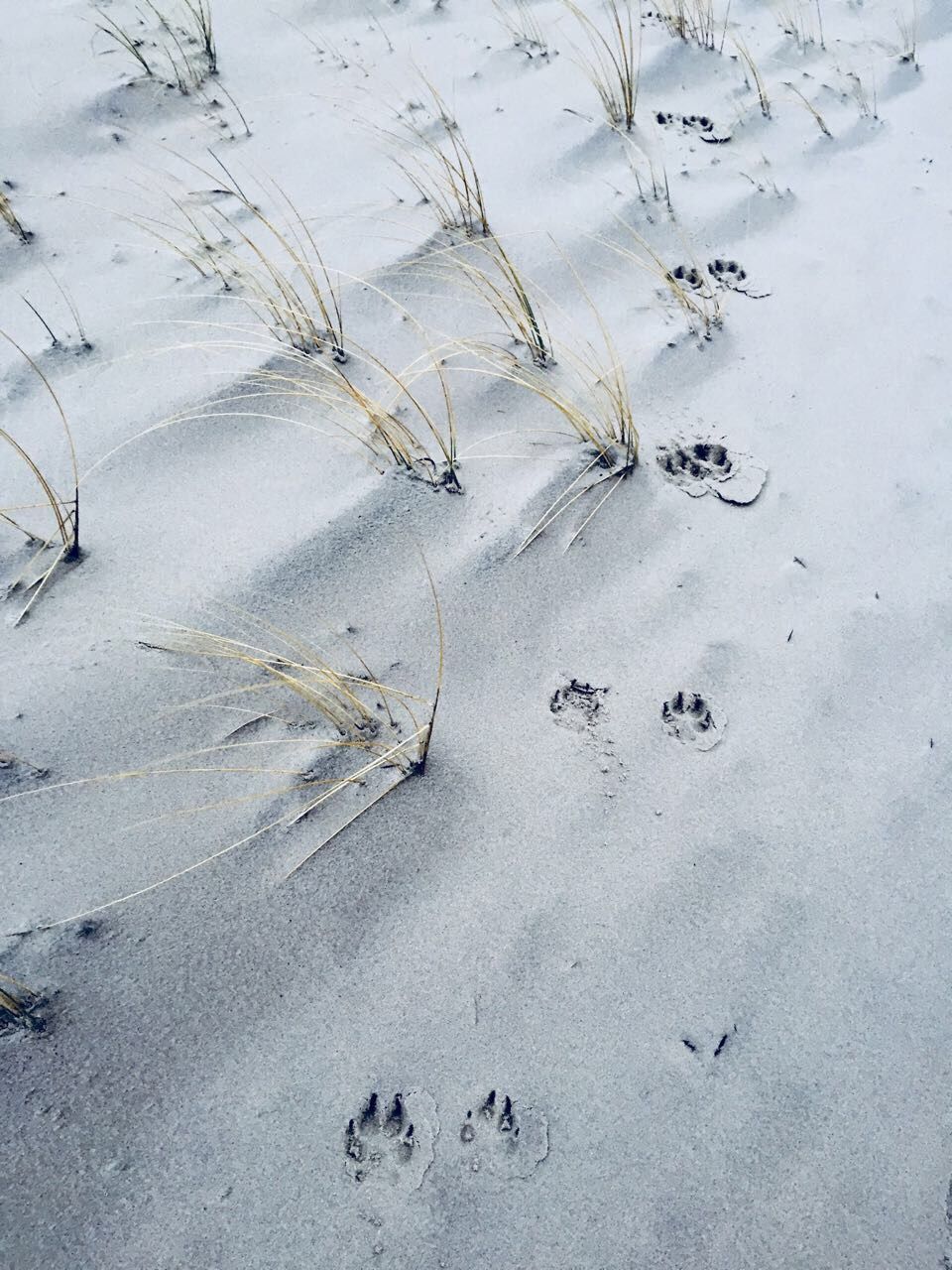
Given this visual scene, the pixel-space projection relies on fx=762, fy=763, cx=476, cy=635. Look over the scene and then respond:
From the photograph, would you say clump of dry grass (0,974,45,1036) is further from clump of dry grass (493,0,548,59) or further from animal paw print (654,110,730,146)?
clump of dry grass (493,0,548,59)

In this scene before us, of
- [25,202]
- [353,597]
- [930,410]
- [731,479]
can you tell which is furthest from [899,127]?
[25,202]

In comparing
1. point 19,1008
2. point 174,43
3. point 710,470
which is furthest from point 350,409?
point 174,43

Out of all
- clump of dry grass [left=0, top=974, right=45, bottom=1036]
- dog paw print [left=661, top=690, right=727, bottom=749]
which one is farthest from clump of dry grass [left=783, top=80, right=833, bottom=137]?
clump of dry grass [left=0, top=974, right=45, bottom=1036]

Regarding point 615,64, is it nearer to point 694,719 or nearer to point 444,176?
point 444,176

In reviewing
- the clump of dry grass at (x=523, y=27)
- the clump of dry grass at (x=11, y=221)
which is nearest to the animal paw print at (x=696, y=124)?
the clump of dry grass at (x=523, y=27)

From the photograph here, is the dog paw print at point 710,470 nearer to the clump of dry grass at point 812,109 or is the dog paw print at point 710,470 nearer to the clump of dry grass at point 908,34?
the clump of dry grass at point 812,109

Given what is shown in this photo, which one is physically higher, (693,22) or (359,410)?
(693,22)

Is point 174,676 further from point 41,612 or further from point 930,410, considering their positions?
point 930,410
